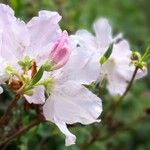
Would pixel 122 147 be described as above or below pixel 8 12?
below

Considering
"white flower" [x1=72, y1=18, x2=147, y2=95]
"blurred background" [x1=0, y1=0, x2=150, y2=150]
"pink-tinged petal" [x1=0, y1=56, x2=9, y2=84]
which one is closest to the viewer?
"pink-tinged petal" [x1=0, y1=56, x2=9, y2=84]

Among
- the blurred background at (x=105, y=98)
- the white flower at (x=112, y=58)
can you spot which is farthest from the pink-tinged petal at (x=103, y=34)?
the blurred background at (x=105, y=98)

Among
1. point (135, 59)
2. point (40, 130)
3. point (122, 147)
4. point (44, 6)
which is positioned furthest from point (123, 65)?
point (122, 147)

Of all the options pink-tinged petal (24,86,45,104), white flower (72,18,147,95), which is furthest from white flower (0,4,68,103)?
white flower (72,18,147,95)

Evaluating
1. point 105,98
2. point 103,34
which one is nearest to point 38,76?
point 103,34

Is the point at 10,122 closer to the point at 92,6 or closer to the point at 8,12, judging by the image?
the point at 8,12

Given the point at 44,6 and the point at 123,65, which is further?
the point at 44,6

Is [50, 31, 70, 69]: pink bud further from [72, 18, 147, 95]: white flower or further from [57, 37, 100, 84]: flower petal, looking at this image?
[72, 18, 147, 95]: white flower
